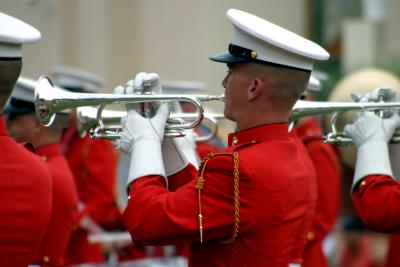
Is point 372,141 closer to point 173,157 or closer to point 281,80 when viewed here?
point 281,80

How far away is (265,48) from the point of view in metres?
4.76

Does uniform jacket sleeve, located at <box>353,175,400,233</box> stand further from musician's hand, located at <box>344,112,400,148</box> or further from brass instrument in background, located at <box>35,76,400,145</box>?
brass instrument in background, located at <box>35,76,400,145</box>

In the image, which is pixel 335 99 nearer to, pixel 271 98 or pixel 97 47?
pixel 271 98

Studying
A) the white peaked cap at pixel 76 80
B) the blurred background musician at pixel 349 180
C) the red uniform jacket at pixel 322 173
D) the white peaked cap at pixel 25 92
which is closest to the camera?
the white peaked cap at pixel 25 92

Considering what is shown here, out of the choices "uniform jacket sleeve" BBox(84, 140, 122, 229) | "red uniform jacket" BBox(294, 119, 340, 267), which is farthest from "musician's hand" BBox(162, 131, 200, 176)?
"uniform jacket sleeve" BBox(84, 140, 122, 229)

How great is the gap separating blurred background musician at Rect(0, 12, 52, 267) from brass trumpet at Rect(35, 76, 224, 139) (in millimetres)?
249

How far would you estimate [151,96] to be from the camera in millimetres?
4750

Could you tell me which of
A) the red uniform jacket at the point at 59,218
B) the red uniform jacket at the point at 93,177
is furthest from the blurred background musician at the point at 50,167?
the red uniform jacket at the point at 93,177

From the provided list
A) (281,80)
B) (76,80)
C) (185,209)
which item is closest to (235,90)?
(281,80)

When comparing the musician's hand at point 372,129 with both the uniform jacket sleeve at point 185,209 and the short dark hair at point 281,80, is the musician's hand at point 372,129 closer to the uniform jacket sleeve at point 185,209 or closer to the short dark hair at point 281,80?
the short dark hair at point 281,80

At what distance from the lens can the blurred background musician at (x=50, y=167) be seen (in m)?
6.63

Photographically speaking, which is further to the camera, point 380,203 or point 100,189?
point 100,189

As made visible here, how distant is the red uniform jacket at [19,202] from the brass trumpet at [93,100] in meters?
0.24

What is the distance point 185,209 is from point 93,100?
2.12 ft
